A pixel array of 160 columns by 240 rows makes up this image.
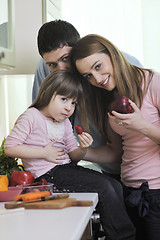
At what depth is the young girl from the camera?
1.33 metres

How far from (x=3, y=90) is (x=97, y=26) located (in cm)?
135

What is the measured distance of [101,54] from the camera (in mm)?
1552

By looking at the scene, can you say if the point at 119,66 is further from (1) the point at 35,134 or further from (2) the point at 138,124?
(1) the point at 35,134

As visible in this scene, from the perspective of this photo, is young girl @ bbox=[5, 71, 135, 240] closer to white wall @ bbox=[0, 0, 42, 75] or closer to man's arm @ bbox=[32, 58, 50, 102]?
man's arm @ bbox=[32, 58, 50, 102]

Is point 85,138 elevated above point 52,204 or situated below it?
above

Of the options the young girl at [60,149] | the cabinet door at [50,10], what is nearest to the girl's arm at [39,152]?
the young girl at [60,149]

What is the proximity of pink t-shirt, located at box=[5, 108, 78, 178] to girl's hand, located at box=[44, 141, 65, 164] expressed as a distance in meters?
0.02

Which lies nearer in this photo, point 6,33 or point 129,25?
point 6,33

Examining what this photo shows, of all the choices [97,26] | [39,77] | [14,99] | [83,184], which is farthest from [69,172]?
[97,26]

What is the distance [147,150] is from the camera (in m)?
1.58

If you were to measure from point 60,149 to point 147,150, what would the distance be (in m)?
0.39

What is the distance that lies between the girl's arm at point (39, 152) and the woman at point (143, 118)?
28 cm

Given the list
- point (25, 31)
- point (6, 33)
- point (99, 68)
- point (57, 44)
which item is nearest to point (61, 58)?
point (57, 44)

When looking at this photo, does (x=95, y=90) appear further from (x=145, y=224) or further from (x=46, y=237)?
(x=46, y=237)
